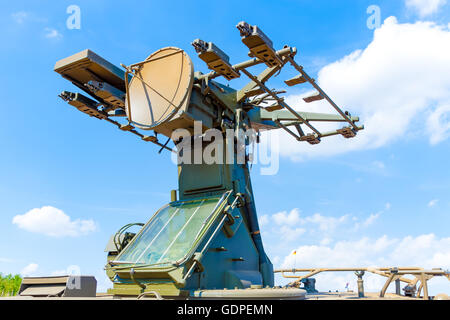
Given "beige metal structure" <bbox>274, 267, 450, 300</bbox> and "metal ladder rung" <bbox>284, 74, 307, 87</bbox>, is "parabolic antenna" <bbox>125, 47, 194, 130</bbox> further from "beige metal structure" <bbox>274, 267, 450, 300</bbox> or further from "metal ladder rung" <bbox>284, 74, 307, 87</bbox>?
"beige metal structure" <bbox>274, 267, 450, 300</bbox>

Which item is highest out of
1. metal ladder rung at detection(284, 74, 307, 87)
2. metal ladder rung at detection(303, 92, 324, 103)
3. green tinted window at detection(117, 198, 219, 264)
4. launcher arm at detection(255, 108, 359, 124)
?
launcher arm at detection(255, 108, 359, 124)

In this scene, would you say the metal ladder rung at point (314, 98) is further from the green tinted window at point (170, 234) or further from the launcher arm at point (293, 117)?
the green tinted window at point (170, 234)

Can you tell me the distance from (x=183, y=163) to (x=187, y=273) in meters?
4.76

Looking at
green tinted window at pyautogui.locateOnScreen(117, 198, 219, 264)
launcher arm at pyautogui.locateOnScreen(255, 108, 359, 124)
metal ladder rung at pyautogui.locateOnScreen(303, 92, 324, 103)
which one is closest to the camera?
green tinted window at pyautogui.locateOnScreen(117, 198, 219, 264)

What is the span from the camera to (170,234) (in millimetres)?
11914

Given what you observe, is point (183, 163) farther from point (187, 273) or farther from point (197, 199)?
point (187, 273)

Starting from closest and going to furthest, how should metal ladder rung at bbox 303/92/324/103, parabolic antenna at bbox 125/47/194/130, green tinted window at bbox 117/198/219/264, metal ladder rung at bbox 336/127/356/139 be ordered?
green tinted window at bbox 117/198/219/264 < parabolic antenna at bbox 125/47/194/130 < metal ladder rung at bbox 303/92/324/103 < metal ladder rung at bbox 336/127/356/139

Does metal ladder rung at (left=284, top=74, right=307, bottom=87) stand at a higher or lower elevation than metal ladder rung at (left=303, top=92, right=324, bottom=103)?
lower

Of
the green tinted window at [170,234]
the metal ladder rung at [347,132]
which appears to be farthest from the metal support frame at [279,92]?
the green tinted window at [170,234]

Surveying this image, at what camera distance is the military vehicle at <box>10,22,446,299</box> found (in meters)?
10.7

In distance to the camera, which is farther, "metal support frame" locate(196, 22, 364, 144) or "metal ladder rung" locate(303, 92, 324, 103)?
"metal ladder rung" locate(303, 92, 324, 103)

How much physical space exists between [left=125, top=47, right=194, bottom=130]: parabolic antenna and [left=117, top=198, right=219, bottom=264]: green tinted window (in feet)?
9.18

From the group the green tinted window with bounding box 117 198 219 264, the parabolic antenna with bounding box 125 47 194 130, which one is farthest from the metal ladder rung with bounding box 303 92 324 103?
the green tinted window with bounding box 117 198 219 264

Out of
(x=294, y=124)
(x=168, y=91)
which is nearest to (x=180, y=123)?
(x=168, y=91)
